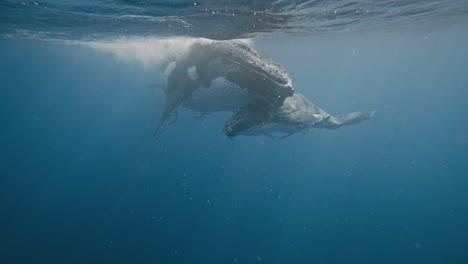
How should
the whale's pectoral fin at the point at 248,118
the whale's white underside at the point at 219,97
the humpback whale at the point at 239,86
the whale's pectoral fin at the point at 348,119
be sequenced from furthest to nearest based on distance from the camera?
1. the whale's pectoral fin at the point at 348,119
2. the whale's white underside at the point at 219,97
3. the humpback whale at the point at 239,86
4. the whale's pectoral fin at the point at 248,118

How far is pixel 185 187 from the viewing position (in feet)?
95.1

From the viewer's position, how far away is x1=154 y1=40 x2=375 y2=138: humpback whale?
5.92 metres

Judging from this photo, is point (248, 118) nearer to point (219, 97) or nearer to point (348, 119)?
point (219, 97)

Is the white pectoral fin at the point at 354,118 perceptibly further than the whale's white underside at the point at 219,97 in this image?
Yes

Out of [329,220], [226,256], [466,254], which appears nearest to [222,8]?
[226,256]

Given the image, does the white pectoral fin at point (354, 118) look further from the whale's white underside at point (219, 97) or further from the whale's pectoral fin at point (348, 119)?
the whale's white underside at point (219, 97)

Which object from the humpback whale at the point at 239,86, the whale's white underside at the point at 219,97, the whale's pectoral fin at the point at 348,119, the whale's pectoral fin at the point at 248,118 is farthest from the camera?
the whale's pectoral fin at the point at 348,119

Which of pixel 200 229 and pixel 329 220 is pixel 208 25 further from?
pixel 329 220

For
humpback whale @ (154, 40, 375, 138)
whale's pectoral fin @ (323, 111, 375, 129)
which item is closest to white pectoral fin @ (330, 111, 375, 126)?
whale's pectoral fin @ (323, 111, 375, 129)

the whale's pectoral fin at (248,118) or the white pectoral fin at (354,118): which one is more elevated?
the whale's pectoral fin at (248,118)

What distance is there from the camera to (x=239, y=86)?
6.26 metres

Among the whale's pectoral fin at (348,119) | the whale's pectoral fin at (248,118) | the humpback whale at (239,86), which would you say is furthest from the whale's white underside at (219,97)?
the whale's pectoral fin at (348,119)

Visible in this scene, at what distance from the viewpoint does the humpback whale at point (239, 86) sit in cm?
592

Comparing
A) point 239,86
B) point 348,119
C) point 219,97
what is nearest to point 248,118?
point 239,86
